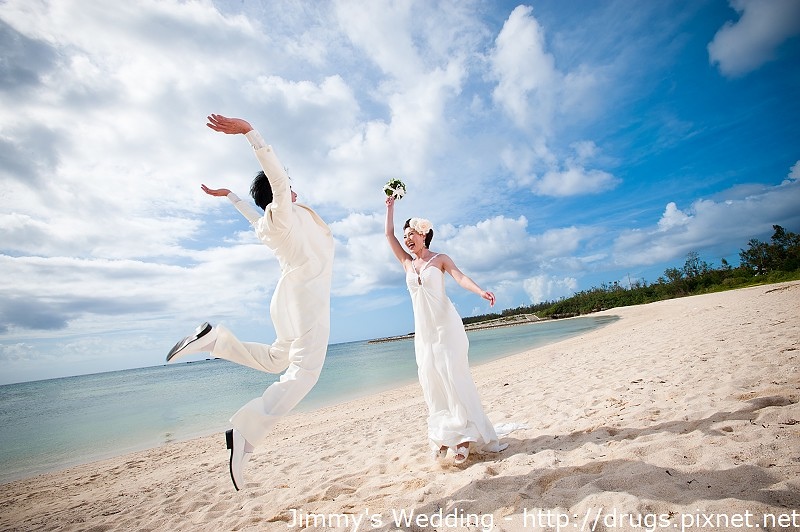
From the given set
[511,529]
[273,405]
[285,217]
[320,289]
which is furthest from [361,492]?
[285,217]

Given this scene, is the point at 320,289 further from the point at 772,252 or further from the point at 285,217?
the point at 772,252

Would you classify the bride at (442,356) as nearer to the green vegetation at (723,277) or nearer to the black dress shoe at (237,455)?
the black dress shoe at (237,455)

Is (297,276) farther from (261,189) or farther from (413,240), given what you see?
(413,240)

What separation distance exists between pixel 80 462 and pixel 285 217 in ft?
32.6

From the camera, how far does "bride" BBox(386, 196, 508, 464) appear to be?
12.3 feet

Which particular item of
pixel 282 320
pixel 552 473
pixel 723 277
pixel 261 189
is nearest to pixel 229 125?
pixel 261 189

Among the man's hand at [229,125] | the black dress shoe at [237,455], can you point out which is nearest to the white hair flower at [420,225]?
the man's hand at [229,125]

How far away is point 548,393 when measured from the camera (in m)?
6.62

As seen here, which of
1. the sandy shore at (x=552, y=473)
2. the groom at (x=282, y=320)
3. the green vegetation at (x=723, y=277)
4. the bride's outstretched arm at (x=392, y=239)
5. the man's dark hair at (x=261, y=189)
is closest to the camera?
the sandy shore at (x=552, y=473)

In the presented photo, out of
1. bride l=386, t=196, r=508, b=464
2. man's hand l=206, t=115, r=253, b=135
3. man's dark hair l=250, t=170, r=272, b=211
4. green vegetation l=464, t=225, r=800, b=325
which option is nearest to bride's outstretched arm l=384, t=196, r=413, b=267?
bride l=386, t=196, r=508, b=464

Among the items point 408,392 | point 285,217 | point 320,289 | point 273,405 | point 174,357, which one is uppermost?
point 285,217

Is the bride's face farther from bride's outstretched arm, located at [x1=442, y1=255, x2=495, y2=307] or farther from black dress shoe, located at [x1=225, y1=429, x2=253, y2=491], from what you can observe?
black dress shoe, located at [x1=225, y1=429, x2=253, y2=491]

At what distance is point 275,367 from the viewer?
3.34 m

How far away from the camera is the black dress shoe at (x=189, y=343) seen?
295cm
